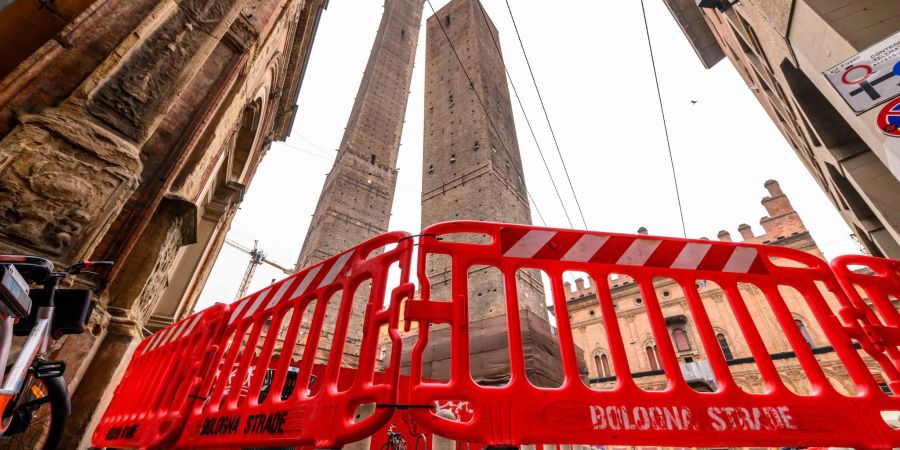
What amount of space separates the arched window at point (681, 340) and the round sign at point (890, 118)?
783 inches

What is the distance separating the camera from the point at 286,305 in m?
2.04

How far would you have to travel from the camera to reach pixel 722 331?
18.1m

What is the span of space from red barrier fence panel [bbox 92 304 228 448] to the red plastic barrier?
143 inches

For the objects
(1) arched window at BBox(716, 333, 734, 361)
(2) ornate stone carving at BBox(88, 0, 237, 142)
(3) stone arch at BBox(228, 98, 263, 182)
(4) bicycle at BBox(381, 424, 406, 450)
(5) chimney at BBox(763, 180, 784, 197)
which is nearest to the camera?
(2) ornate stone carving at BBox(88, 0, 237, 142)

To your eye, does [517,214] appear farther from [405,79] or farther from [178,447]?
[405,79]

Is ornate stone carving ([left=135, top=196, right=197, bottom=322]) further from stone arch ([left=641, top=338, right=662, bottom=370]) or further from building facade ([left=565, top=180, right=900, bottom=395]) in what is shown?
stone arch ([left=641, top=338, right=662, bottom=370])

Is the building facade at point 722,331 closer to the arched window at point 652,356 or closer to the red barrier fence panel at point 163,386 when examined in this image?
the arched window at point 652,356

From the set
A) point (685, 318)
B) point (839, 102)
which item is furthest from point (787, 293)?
point (839, 102)

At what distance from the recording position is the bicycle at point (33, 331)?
4.44 ft

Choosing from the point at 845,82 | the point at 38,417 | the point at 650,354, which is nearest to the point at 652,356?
the point at 650,354

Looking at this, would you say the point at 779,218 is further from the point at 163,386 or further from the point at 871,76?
the point at 163,386

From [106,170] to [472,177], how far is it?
9.66m

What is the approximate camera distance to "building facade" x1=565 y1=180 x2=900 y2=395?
50.8ft

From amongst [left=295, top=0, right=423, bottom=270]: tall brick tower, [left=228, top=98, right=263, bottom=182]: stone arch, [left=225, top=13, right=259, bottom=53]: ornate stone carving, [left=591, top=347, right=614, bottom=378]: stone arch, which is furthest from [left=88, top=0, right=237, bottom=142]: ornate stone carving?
[left=591, top=347, right=614, bottom=378]: stone arch
